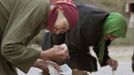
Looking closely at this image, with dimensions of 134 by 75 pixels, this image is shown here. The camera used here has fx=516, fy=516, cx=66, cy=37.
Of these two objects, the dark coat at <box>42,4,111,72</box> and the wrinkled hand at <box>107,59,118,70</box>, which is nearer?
the dark coat at <box>42,4,111,72</box>

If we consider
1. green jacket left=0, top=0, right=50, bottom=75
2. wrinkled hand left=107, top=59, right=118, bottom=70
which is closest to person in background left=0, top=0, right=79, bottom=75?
green jacket left=0, top=0, right=50, bottom=75

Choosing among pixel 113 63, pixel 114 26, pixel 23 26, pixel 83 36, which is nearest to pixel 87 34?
pixel 83 36

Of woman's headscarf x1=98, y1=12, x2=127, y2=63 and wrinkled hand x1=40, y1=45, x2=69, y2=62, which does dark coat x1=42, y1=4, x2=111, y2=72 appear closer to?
woman's headscarf x1=98, y1=12, x2=127, y2=63

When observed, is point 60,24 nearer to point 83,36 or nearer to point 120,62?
point 83,36

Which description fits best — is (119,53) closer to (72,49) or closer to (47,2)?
(72,49)

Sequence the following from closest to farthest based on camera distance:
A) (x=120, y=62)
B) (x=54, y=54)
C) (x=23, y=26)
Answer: (x=23, y=26) < (x=54, y=54) < (x=120, y=62)

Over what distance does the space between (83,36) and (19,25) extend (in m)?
2.15

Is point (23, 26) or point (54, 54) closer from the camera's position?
point (23, 26)

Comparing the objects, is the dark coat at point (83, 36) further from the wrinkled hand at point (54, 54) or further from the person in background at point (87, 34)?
the wrinkled hand at point (54, 54)

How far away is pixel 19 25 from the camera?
312 cm

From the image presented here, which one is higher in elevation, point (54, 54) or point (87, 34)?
point (54, 54)

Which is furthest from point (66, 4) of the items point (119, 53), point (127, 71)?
point (119, 53)

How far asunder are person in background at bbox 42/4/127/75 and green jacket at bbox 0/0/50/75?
1933mm

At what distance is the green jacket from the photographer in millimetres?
3119
